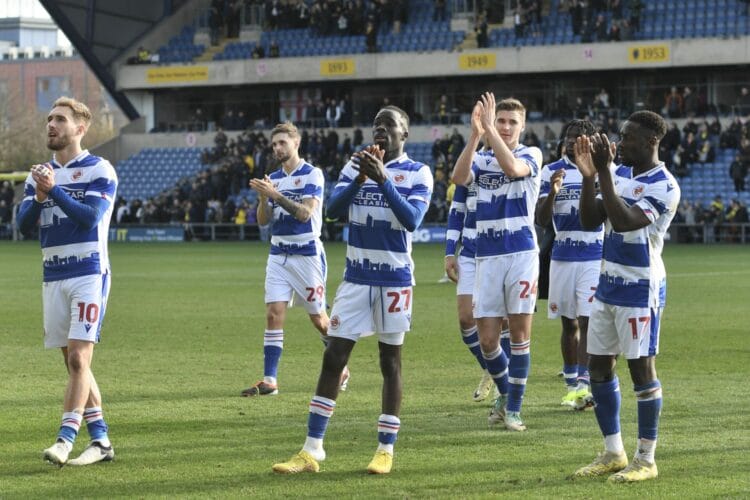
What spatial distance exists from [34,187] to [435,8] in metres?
48.2

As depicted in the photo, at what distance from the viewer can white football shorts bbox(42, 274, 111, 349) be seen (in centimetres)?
890

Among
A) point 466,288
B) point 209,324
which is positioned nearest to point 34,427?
point 466,288

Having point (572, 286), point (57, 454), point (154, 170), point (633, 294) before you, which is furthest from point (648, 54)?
point (57, 454)

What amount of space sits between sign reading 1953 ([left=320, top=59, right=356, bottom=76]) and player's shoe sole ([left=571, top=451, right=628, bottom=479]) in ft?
156

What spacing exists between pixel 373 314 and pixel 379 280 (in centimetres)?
23

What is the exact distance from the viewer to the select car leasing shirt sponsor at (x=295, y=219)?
41.7 feet

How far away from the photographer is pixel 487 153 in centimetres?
1063

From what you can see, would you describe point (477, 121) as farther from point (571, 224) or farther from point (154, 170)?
point (154, 170)

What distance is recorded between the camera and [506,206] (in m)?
10.5

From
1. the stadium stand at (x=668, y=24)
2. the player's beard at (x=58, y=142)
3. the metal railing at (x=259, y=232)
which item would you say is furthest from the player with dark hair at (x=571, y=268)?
the stadium stand at (x=668, y=24)

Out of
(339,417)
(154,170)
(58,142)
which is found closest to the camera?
(58,142)

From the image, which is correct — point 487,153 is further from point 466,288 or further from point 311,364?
point 311,364

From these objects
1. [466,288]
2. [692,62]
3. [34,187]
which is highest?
[692,62]

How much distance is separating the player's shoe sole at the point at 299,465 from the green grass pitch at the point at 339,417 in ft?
0.28
